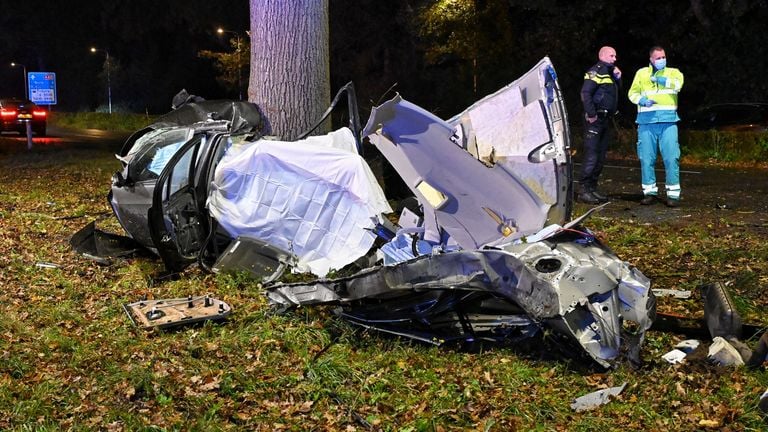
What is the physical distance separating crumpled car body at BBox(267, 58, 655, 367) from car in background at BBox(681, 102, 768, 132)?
13.9 m


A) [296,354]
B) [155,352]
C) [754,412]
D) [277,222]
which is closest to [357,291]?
[296,354]

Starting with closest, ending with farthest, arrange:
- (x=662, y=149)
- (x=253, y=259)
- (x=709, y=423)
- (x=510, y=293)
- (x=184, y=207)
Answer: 1. (x=709, y=423)
2. (x=510, y=293)
3. (x=253, y=259)
4. (x=184, y=207)
5. (x=662, y=149)

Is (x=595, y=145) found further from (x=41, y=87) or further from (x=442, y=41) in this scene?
(x=41, y=87)

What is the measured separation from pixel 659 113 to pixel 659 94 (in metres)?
0.22

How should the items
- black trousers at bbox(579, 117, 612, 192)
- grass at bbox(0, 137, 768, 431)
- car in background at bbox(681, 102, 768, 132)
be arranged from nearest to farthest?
grass at bbox(0, 137, 768, 431), black trousers at bbox(579, 117, 612, 192), car in background at bbox(681, 102, 768, 132)

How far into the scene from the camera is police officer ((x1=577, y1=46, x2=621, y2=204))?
1008cm

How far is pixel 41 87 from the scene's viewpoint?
30766 millimetres

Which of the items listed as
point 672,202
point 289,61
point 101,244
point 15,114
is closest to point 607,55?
point 672,202

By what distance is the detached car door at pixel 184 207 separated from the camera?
22.4ft

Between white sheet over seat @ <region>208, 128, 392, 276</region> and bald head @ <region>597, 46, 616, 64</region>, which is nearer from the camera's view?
white sheet over seat @ <region>208, 128, 392, 276</region>

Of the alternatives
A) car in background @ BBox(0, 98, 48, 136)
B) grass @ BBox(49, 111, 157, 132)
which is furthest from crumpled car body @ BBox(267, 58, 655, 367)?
grass @ BBox(49, 111, 157, 132)

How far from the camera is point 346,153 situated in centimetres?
689

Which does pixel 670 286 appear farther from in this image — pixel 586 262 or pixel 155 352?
pixel 155 352

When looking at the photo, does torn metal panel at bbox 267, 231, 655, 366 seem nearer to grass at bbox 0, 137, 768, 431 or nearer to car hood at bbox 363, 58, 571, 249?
grass at bbox 0, 137, 768, 431
